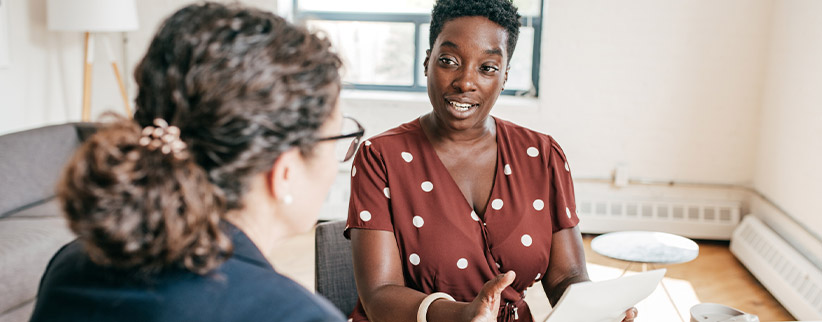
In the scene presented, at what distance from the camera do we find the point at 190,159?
729 millimetres

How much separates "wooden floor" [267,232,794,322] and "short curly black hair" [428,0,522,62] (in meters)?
1.79

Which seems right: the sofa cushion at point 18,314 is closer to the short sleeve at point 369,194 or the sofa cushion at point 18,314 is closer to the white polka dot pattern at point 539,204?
the short sleeve at point 369,194

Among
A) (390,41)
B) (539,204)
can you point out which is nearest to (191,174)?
(539,204)

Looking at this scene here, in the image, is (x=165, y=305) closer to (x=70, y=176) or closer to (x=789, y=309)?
(x=70, y=176)

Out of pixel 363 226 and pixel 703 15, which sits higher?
pixel 703 15

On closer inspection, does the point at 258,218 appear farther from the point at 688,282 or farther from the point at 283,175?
the point at 688,282

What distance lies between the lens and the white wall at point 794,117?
3.27 metres

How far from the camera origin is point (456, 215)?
1.59 metres

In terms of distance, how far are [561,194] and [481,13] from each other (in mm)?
477

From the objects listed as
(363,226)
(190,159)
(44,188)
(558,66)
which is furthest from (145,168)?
(558,66)

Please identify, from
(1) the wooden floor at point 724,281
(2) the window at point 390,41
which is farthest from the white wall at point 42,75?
(1) the wooden floor at point 724,281

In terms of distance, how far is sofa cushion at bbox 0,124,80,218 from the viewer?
3.17 m

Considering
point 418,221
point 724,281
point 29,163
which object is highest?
point 418,221

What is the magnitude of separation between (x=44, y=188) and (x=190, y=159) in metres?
3.08
